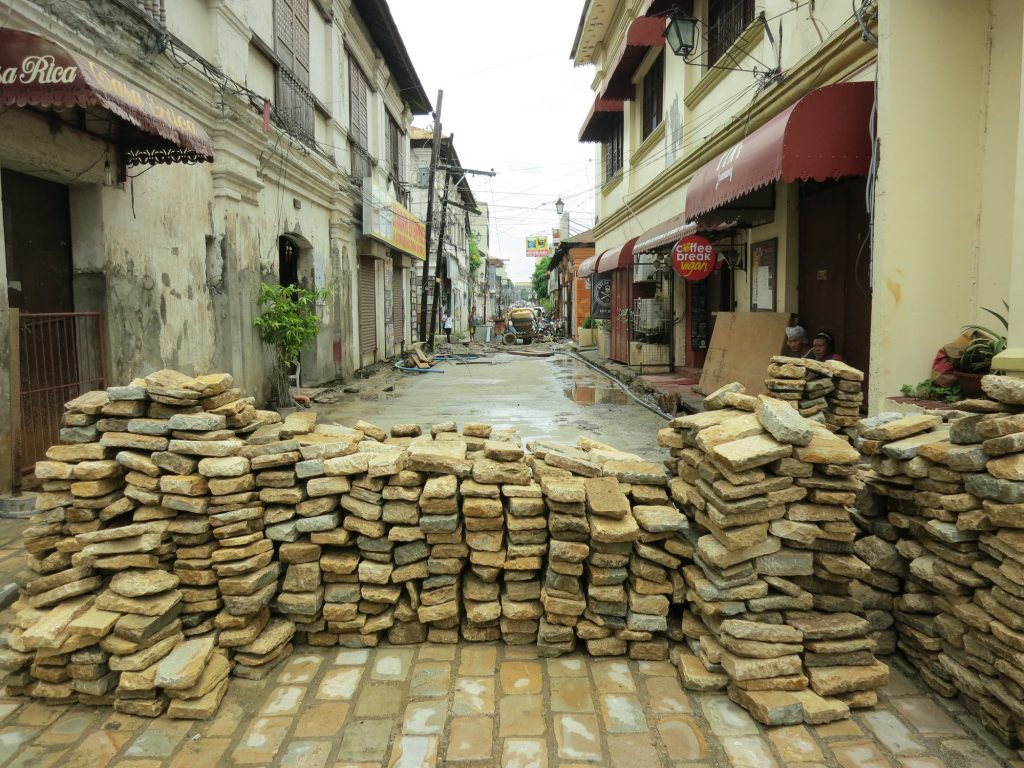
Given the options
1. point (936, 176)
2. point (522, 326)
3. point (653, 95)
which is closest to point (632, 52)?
point (653, 95)

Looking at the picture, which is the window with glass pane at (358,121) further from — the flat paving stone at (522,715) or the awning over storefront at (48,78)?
the flat paving stone at (522,715)

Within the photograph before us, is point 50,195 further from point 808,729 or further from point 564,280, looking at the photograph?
point 564,280

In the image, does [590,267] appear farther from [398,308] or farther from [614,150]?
[398,308]

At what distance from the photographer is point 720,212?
9094 mm

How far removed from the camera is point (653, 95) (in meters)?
14.5

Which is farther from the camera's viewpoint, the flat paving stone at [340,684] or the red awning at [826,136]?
the red awning at [826,136]

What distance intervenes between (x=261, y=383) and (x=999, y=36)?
9.41m

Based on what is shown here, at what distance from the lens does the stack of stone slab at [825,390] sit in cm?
478

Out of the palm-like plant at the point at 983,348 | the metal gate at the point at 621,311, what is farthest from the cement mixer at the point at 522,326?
the palm-like plant at the point at 983,348

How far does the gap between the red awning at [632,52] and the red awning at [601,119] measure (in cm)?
40

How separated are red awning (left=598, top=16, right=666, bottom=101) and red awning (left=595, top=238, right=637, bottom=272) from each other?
12.3 feet

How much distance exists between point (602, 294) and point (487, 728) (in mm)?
17362

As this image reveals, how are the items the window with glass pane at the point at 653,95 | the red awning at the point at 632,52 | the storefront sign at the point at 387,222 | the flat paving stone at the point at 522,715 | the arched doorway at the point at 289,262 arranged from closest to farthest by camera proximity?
the flat paving stone at the point at 522,715 < the red awning at the point at 632,52 < the arched doorway at the point at 289,262 < the window with glass pane at the point at 653,95 < the storefront sign at the point at 387,222

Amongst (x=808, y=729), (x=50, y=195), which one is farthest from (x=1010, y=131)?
(x=50, y=195)
